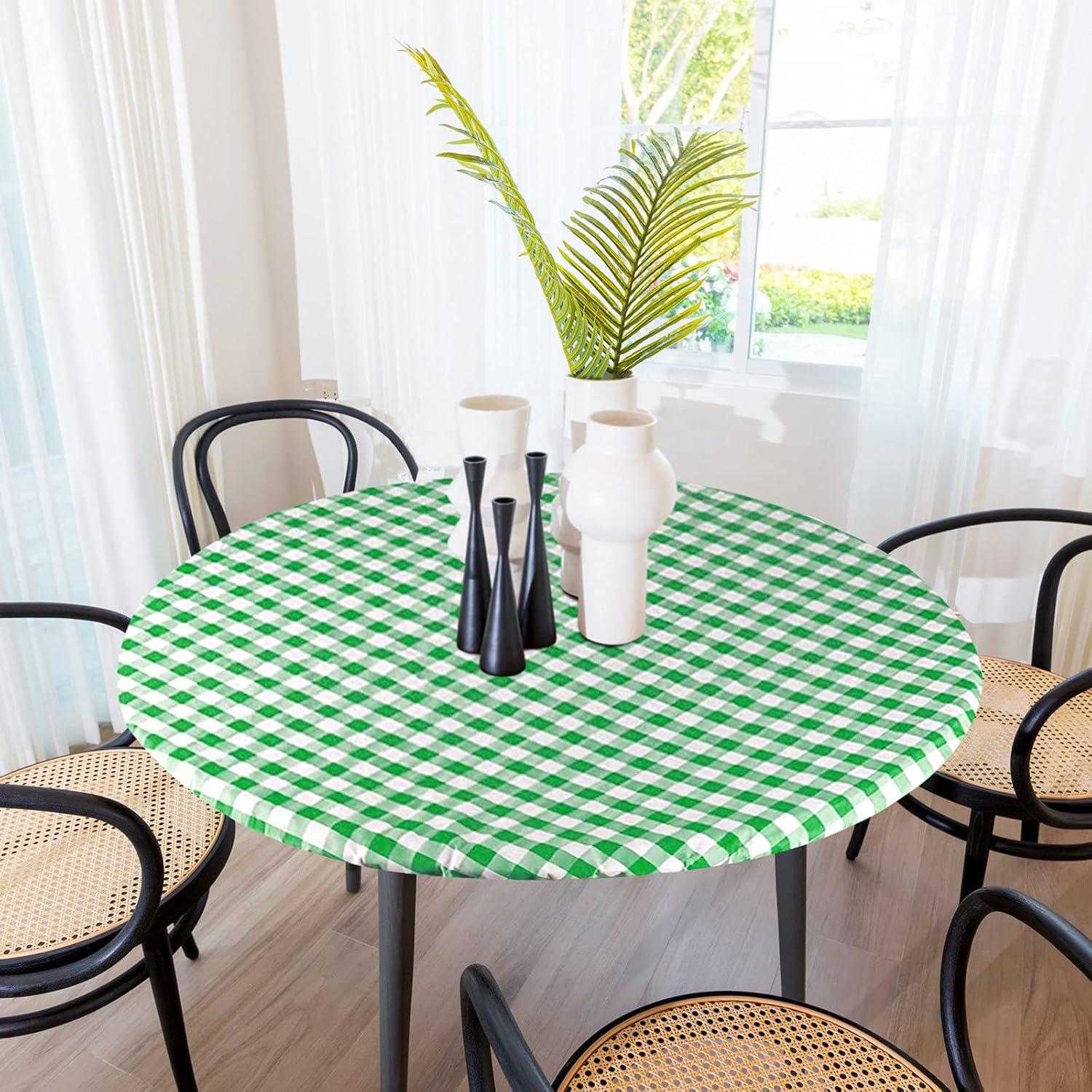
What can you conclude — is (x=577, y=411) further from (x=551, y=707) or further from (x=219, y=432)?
(x=219, y=432)

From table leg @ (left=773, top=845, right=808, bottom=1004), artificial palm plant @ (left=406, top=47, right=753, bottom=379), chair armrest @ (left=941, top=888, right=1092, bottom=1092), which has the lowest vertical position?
table leg @ (left=773, top=845, right=808, bottom=1004)

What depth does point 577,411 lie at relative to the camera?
4.48ft

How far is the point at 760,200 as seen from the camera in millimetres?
2479

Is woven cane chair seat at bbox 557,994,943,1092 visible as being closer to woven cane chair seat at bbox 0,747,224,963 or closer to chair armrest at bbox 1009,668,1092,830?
chair armrest at bbox 1009,668,1092,830

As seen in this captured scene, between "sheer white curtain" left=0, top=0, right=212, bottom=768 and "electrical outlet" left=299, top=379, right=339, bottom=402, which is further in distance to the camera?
"electrical outlet" left=299, top=379, right=339, bottom=402

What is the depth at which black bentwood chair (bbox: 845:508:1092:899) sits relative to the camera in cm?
137

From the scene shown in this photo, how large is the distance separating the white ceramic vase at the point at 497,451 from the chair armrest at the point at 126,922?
54cm

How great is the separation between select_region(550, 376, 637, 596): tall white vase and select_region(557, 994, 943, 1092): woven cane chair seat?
58cm

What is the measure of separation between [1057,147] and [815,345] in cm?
71

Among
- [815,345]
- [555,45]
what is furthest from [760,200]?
[555,45]

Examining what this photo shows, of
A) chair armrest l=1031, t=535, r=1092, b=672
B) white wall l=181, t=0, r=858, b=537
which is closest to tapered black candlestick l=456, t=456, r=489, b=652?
chair armrest l=1031, t=535, r=1092, b=672

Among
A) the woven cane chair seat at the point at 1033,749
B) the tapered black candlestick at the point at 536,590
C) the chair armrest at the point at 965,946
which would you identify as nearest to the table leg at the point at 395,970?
the tapered black candlestick at the point at 536,590

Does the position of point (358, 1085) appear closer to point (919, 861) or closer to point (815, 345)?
point (919, 861)

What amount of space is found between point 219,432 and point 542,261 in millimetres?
1366
